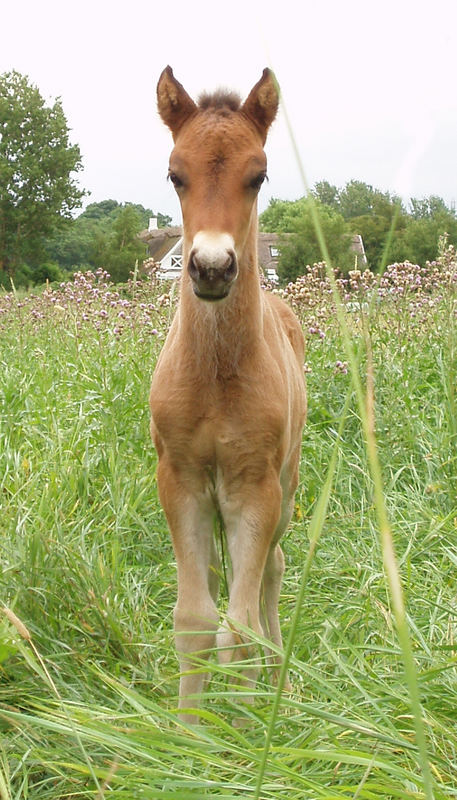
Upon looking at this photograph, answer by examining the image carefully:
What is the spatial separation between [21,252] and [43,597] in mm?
44560

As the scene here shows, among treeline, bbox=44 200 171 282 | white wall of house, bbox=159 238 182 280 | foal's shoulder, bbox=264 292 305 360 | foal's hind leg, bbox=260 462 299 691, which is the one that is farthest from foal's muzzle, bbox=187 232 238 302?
treeline, bbox=44 200 171 282

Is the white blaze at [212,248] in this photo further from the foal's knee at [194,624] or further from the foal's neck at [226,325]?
the foal's knee at [194,624]

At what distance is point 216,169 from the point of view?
2.72m

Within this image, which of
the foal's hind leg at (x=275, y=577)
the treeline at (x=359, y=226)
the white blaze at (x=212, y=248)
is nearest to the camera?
the treeline at (x=359, y=226)

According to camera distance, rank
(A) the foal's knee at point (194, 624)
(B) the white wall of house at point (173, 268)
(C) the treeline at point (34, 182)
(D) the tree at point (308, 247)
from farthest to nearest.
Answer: (C) the treeline at point (34, 182) < (D) the tree at point (308, 247) < (B) the white wall of house at point (173, 268) < (A) the foal's knee at point (194, 624)

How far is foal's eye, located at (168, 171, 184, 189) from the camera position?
9.21 ft

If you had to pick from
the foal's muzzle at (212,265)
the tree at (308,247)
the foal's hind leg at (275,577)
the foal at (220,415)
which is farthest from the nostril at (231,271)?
the tree at (308,247)

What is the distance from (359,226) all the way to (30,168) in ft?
147

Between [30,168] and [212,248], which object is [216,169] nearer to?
[212,248]

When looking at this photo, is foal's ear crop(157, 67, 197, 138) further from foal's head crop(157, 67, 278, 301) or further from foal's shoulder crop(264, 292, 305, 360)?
foal's shoulder crop(264, 292, 305, 360)

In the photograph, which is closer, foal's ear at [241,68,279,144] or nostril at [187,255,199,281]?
nostril at [187,255,199,281]

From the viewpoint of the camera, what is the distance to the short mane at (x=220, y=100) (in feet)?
9.95

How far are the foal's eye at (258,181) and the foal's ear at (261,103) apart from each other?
302 millimetres

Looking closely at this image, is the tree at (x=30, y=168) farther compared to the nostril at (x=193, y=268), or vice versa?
the tree at (x=30, y=168)
